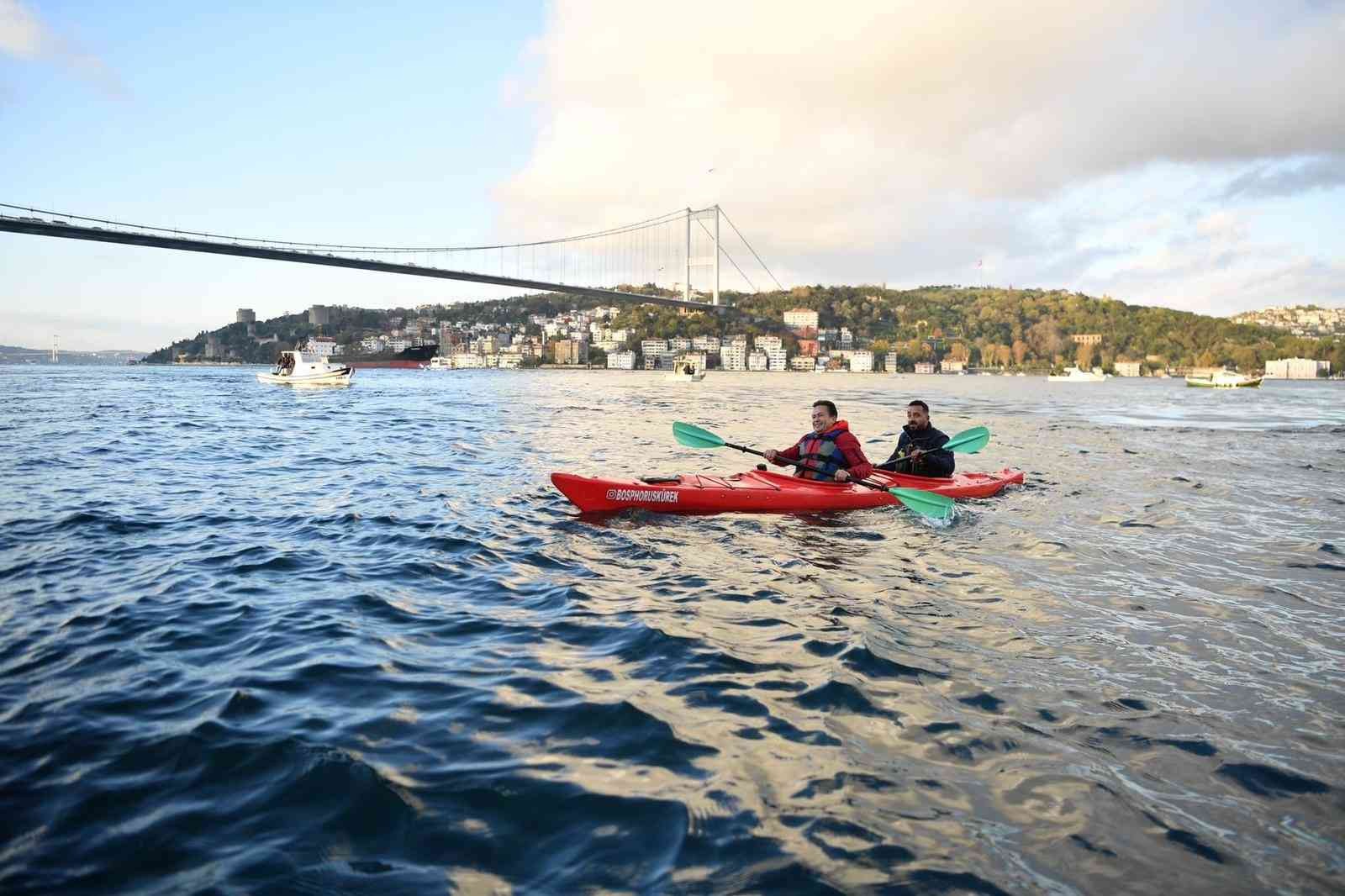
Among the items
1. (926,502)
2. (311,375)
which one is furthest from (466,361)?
(926,502)

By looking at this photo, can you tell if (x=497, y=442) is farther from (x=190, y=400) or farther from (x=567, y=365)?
(x=567, y=365)

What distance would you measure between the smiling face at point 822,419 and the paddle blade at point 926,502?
3.88 ft

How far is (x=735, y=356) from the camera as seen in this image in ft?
434

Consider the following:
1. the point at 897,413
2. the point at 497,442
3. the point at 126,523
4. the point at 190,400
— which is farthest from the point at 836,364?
the point at 126,523

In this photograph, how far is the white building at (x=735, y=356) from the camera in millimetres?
130125

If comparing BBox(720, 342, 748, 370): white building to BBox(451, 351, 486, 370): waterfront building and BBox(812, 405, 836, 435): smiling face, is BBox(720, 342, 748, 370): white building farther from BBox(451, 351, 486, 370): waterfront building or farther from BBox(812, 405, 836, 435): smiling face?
BBox(812, 405, 836, 435): smiling face

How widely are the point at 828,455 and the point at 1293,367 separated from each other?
141420 mm

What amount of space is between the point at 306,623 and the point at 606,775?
9.00 feet

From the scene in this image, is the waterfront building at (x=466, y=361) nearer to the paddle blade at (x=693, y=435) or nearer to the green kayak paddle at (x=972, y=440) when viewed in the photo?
the paddle blade at (x=693, y=435)

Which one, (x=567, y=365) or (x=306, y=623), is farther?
(x=567, y=365)

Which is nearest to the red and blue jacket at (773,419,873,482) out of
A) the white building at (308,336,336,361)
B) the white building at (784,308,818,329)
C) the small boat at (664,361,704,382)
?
the small boat at (664,361,704,382)

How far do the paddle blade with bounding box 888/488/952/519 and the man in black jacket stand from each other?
1300mm

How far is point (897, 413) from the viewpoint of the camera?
33.0 meters

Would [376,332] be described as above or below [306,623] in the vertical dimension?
above
